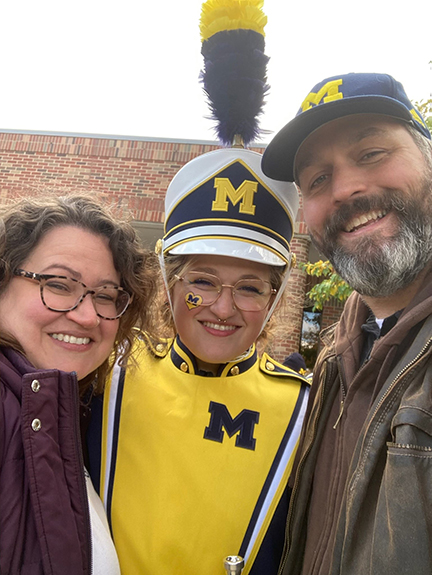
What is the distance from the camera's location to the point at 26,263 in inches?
55.4

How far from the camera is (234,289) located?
182 cm

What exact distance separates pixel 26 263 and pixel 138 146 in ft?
22.2

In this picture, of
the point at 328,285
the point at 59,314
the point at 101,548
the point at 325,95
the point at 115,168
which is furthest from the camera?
the point at 115,168

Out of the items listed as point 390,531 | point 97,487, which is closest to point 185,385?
point 97,487

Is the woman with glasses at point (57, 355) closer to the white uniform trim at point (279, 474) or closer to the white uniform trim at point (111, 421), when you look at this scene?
the white uniform trim at point (111, 421)

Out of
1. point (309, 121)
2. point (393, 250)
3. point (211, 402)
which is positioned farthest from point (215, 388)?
point (309, 121)

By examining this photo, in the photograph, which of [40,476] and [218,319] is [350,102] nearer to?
[218,319]

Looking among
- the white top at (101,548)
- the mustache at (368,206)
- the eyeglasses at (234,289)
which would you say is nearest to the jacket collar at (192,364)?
the eyeglasses at (234,289)

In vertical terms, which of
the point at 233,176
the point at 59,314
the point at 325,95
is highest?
the point at 325,95

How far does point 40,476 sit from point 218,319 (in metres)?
0.93

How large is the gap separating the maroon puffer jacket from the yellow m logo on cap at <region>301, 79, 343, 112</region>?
4.16 feet

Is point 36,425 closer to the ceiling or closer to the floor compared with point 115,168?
closer to the floor

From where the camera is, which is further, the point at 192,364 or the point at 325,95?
the point at 192,364

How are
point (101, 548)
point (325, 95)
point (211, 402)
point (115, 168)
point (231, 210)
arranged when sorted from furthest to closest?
point (115, 168) < point (231, 210) < point (211, 402) < point (325, 95) < point (101, 548)
